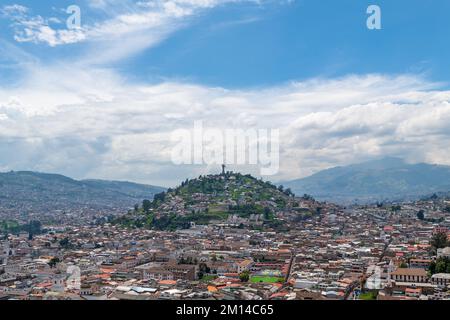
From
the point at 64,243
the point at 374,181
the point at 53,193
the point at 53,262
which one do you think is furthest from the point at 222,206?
the point at 374,181

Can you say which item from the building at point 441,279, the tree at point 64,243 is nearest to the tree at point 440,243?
the building at point 441,279

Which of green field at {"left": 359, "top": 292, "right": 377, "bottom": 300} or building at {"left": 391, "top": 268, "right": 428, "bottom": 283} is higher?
building at {"left": 391, "top": 268, "right": 428, "bottom": 283}

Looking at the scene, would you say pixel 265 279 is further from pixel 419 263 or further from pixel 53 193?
pixel 53 193

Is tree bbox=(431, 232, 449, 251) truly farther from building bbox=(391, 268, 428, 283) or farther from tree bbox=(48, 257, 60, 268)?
tree bbox=(48, 257, 60, 268)

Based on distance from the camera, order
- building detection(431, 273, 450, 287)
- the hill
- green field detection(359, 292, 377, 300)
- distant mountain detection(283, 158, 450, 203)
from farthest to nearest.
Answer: distant mountain detection(283, 158, 450, 203) → the hill → building detection(431, 273, 450, 287) → green field detection(359, 292, 377, 300)

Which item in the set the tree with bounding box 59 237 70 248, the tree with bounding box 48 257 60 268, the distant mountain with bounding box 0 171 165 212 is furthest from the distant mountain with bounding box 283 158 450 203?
the tree with bounding box 48 257 60 268

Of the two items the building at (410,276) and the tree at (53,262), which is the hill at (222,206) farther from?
the building at (410,276)
